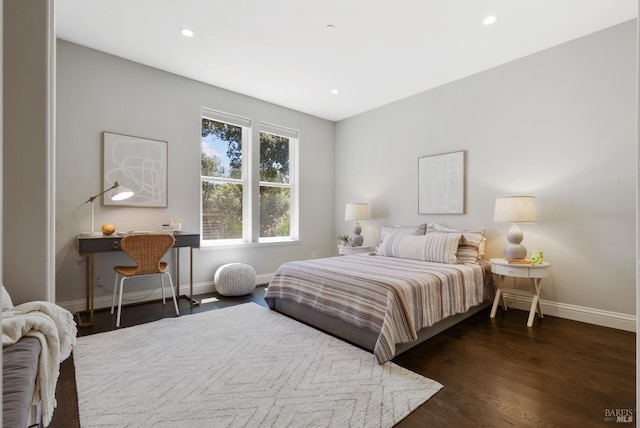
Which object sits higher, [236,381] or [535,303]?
[535,303]

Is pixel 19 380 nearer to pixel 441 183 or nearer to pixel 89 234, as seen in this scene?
pixel 89 234

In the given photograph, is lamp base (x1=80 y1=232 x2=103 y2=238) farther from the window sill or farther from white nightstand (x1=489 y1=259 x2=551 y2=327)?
white nightstand (x1=489 y1=259 x2=551 y2=327)

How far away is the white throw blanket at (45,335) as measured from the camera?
1.19 meters

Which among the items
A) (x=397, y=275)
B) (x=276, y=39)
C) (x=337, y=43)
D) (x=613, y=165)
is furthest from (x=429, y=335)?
(x=276, y=39)

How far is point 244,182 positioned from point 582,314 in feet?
13.7

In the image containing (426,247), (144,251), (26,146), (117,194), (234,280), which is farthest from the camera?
(234,280)

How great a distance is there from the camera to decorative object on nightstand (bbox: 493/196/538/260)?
3008 millimetres

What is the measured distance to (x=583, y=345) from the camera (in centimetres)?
251

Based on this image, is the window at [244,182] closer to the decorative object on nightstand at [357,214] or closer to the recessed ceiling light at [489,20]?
the decorative object on nightstand at [357,214]

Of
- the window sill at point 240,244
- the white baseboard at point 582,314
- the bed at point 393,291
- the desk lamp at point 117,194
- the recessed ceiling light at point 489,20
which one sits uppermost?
the recessed ceiling light at point 489,20

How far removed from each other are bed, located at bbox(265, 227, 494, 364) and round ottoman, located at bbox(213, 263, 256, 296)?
725 millimetres

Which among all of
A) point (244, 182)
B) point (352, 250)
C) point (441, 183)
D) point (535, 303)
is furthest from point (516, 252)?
point (244, 182)

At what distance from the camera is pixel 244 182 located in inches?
180

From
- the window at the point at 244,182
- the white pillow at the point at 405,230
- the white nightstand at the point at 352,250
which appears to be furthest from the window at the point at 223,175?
the white pillow at the point at 405,230
